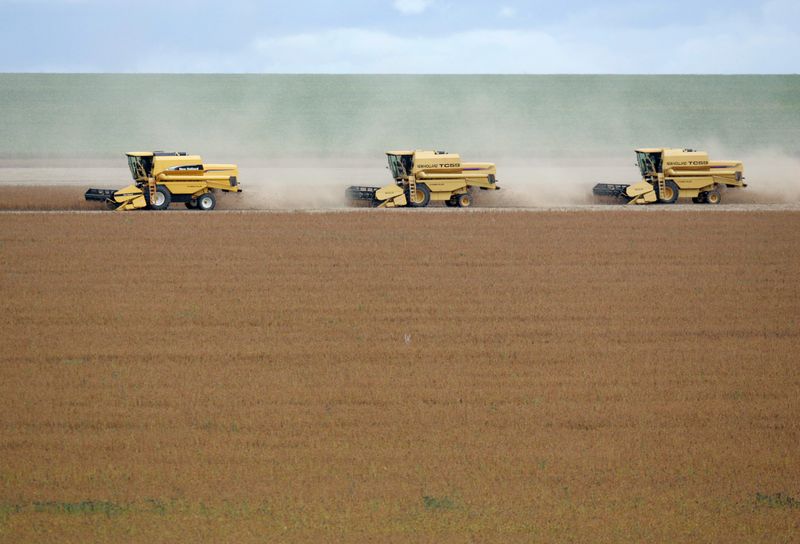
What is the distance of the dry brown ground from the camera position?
11547 millimetres

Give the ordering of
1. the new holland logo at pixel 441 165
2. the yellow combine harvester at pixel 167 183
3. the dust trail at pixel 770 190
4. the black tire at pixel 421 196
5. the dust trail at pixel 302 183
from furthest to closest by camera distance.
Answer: the dust trail at pixel 770 190 < the dust trail at pixel 302 183 < the black tire at pixel 421 196 < the new holland logo at pixel 441 165 < the yellow combine harvester at pixel 167 183

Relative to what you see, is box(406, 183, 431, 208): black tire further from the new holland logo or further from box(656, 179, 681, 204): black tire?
box(656, 179, 681, 204): black tire

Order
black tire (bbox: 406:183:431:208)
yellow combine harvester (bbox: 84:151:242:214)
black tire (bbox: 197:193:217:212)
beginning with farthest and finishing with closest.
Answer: black tire (bbox: 406:183:431:208) → black tire (bbox: 197:193:217:212) → yellow combine harvester (bbox: 84:151:242:214)

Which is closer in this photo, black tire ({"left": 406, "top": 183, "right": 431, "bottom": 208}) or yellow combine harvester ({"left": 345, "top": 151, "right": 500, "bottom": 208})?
yellow combine harvester ({"left": 345, "top": 151, "right": 500, "bottom": 208})

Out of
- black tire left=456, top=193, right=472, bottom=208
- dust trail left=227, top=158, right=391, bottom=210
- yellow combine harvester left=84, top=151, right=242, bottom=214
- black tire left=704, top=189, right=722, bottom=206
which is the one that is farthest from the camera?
dust trail left=227, top=158, right=391, bottom=210

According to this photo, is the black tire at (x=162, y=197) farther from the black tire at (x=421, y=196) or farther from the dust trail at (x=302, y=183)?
the black tire at (x=421, y=196)

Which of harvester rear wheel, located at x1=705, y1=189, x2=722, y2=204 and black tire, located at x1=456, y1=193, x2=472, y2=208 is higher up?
black tire, located at x1=456, y1=193, x2=472, y2=208

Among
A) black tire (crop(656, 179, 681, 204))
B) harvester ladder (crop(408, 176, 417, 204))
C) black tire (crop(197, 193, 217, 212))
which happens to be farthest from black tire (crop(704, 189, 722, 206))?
black tire (crop(197, 193, 217, 212))

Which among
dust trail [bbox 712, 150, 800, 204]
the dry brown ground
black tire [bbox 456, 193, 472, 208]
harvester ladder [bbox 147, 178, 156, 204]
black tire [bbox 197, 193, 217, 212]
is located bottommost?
the dry brown ground

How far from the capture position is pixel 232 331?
64.2ft

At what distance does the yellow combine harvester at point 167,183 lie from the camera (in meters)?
36.8

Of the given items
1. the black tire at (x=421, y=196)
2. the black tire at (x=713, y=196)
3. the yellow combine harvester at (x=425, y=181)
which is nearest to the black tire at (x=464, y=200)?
the yellow combine harvester at (x=425, y=181)

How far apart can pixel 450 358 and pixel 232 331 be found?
438cm

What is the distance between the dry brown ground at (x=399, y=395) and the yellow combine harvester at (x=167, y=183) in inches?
337
